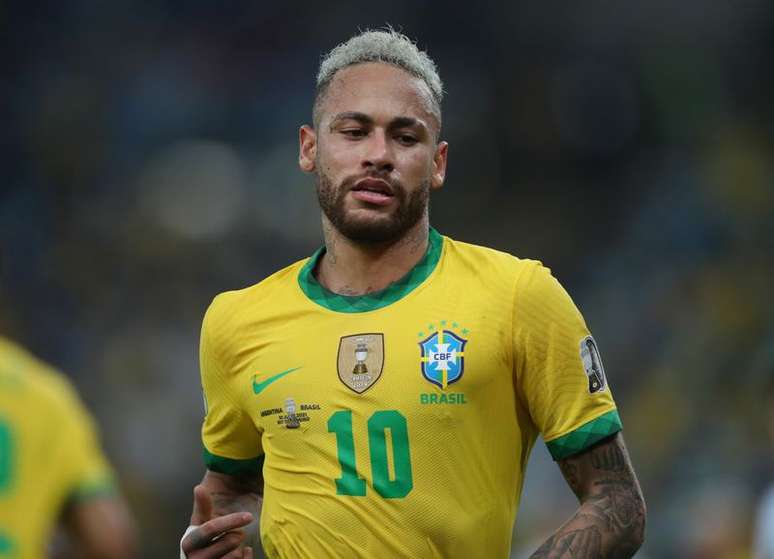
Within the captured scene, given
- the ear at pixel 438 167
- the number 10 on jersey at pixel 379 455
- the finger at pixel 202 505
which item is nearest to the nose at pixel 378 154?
the ear at pixel 438 167

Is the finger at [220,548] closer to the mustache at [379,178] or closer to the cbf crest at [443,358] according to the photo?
the cbf crest at [443,358]

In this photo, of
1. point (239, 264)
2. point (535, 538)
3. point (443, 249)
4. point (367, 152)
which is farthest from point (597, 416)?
point (239, 264)

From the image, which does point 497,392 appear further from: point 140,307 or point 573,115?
point 573,115

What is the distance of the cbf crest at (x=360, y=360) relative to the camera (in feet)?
13.1

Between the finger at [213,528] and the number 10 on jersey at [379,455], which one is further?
the finger at [213,528]

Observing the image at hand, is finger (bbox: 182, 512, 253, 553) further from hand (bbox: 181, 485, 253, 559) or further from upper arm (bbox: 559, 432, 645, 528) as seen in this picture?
upper arm (bbox: 559, 432, 645, 528)

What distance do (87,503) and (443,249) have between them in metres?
1.65

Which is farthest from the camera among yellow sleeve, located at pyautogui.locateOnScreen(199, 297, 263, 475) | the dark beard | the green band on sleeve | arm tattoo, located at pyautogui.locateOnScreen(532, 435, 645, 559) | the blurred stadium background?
the blurred stadium background

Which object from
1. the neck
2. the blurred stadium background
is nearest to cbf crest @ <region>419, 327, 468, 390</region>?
the neck

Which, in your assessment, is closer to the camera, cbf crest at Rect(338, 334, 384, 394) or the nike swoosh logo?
cbf crest at Rect(338, 334, 384, 394)

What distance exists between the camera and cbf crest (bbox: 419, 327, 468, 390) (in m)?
3.91

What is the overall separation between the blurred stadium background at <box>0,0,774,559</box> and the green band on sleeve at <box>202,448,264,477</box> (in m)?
6.41

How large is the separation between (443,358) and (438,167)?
0.78 m

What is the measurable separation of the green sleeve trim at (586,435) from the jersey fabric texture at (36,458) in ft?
4.74
